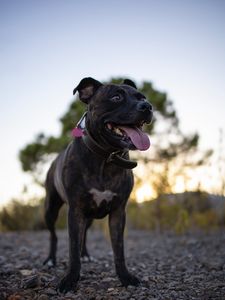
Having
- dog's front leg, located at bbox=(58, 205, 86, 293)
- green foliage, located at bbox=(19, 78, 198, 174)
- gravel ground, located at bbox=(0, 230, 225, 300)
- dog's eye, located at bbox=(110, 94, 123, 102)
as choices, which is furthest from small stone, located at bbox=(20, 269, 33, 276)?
green foliage, located at bbox=(19, 78, 198, 174)

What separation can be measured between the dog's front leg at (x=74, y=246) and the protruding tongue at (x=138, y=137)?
91 centimetres

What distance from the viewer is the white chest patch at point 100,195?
3678 millimetres

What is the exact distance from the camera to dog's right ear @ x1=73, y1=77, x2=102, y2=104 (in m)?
3.99

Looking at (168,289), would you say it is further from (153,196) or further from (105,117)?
(153,196)

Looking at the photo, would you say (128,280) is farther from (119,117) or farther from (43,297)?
(119,117)

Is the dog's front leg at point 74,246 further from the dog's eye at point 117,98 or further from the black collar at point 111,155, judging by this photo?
the dog's eye at point 117,98

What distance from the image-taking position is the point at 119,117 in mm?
3541

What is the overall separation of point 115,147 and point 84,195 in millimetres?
563

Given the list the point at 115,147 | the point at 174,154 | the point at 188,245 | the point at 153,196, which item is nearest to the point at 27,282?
the point at 115,147

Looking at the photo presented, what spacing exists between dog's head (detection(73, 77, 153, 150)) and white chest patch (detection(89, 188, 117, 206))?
0.45 meters

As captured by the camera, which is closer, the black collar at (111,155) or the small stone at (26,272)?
the black collar at (111,155)

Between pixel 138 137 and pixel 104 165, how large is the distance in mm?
489

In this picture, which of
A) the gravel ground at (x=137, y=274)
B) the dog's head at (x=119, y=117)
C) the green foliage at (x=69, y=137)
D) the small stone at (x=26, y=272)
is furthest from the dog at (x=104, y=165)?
the green foliage at (x=69, y=137)

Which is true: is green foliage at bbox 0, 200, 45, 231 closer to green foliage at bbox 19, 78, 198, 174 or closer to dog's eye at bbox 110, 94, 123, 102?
green foliage at bbox 19, 78, 198, 174
